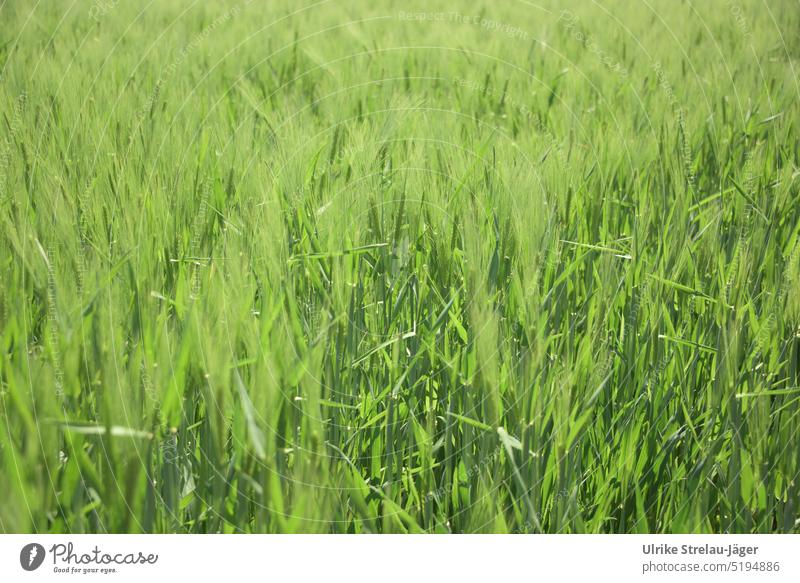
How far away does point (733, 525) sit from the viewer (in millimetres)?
641

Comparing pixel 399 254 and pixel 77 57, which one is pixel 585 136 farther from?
pixel 77 57

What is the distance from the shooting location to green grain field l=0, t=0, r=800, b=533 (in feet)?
1.74

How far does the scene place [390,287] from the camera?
0.74 meters

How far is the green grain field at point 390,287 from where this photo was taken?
20.9 inches

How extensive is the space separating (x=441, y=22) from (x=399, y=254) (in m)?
0.66

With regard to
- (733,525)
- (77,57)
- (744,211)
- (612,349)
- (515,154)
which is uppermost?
(77,57)
